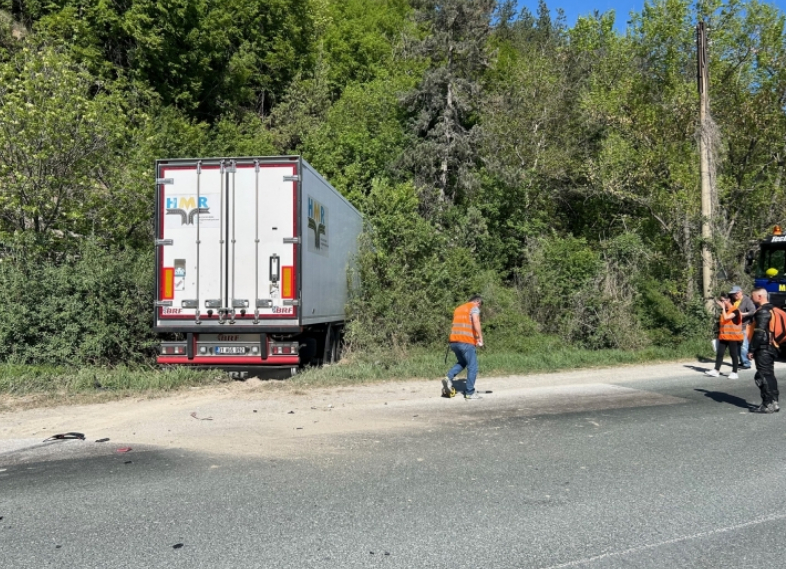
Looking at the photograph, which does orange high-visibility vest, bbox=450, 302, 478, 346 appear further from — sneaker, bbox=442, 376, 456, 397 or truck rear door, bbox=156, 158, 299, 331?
truck rear door, bbox=156, 158, 299, 331

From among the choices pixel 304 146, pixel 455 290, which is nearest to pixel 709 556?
pixel 455 290

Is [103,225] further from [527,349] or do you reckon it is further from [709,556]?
[709,556]

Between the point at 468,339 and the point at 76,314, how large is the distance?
715 cm

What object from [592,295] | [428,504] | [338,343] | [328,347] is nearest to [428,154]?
[592,295]

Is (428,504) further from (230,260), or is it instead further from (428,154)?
(428,154)

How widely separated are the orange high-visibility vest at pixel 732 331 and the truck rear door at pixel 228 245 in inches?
321

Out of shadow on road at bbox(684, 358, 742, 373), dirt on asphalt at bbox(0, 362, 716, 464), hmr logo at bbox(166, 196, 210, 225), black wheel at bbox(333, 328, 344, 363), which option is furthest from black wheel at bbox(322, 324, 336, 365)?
shadow on road at bbox(684, 358, 742, 373)

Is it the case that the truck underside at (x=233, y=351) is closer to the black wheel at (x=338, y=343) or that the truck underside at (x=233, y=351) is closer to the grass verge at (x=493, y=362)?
the grass verge at (x=493, y=362)

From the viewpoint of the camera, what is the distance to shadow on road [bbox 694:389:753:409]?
875 centimetres

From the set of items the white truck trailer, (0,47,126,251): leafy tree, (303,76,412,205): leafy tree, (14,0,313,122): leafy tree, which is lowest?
the white truck trailer

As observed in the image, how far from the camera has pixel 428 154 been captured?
84.0 feet

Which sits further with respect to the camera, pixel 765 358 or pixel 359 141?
pixel 359 141

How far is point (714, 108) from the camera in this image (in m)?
21.4

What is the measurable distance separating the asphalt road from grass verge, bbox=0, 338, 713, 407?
11.5 ft
